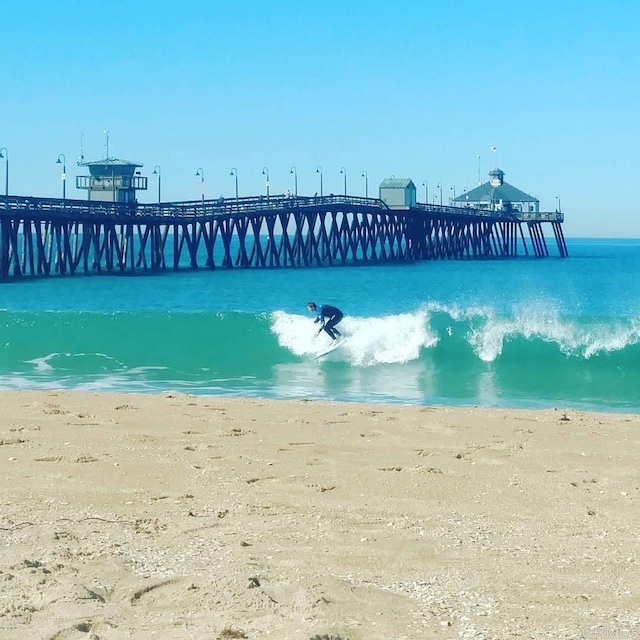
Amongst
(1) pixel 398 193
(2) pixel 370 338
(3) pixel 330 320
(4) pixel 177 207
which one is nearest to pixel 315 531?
(3) pixel 330 320

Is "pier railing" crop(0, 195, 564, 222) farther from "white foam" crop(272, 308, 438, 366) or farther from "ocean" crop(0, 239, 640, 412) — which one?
"white foam" crop(272, 308, 438, 366)

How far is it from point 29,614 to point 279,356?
14.8m

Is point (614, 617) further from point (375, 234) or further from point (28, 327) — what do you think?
point (375, 234)

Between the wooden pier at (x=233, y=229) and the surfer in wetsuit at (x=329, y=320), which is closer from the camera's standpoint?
the surfer in wetsuit at (x=329, y=320)

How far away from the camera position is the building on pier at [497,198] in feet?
324

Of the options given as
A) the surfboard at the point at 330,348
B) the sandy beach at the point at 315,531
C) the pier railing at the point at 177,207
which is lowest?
the sandy beach at the point at 315,531

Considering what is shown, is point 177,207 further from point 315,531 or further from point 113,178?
point 315,531

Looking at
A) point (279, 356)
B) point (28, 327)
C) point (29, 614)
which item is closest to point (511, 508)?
point (29, 614)

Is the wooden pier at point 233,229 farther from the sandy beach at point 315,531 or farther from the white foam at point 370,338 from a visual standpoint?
the sandy beach at point 315,531

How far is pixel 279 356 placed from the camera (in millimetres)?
19594

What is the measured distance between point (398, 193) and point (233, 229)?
798 inches

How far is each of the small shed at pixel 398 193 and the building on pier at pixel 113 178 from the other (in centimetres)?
1917

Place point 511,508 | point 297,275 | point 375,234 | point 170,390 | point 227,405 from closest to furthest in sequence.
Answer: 1. point 511,508
2. point 227,405
3. point 170,390
4. point 297,275
5. point 375,234

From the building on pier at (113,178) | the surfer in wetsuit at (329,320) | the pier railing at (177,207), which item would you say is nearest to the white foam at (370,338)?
the surfer in wetsuit at (329,320)
